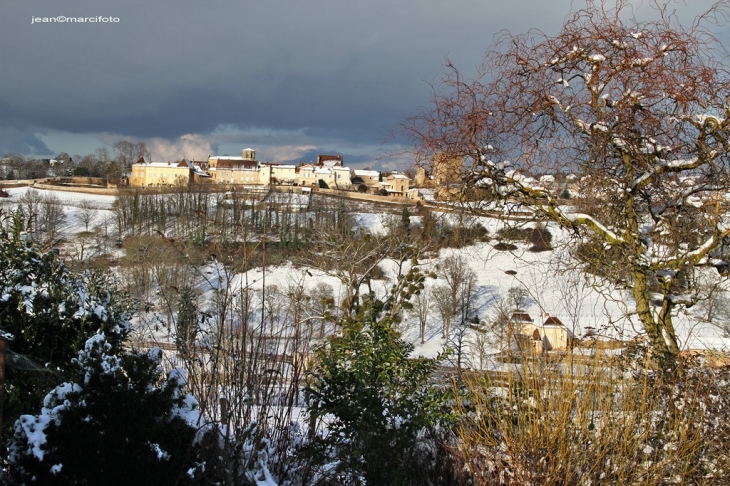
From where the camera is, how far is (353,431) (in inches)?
121

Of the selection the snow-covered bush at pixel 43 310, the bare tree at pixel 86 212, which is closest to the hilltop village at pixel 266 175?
the bare tree at pixel 86 212

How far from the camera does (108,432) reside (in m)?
2.34

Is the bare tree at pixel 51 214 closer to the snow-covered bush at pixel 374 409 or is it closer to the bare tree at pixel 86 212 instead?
the bare tree at pixel 86 212

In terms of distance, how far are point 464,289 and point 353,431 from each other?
31.3m

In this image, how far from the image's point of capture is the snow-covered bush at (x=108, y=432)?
7.45 feet

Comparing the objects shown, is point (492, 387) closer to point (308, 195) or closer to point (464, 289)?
point (464, 289)

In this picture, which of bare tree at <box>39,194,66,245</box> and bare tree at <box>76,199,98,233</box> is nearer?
bare tree at <box>39,194,66,245</box>

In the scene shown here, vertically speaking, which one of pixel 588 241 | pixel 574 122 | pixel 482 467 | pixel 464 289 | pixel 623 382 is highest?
pixel 574 122

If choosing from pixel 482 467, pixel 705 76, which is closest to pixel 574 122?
pixel 705 76

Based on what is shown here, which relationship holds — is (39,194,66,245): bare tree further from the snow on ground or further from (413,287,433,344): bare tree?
(413,287,433,344): bare tree

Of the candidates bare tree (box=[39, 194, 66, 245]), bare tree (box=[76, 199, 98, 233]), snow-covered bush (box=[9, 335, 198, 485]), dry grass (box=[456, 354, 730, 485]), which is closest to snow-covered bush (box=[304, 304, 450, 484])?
dry grass (box=[456, 354, 730, 485])

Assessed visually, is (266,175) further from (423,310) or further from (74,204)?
Answer: (423,310)

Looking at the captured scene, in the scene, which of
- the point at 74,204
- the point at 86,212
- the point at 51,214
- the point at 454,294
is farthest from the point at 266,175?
the point at 454,294

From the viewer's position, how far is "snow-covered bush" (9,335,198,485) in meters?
2.27
